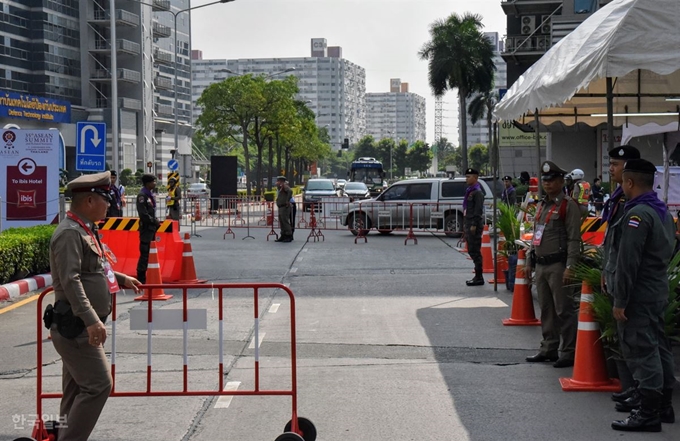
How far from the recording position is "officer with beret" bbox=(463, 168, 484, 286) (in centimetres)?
1519

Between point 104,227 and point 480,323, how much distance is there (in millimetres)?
8280

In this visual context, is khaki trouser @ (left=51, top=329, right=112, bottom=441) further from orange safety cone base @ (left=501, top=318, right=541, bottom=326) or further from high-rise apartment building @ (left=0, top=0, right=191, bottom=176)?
high-rise apartment building @ (left=0, top=0, right=191, bottom=176)

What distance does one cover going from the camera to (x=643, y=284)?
6.57m

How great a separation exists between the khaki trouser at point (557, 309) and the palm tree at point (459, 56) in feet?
196

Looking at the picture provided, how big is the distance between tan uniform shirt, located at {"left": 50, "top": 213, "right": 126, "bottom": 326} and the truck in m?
21.3

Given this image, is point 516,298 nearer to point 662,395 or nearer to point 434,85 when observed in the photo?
point 662,395

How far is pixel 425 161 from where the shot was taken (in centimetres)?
16438

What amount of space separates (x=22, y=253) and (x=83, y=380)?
10197mm

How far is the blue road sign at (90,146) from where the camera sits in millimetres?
19688

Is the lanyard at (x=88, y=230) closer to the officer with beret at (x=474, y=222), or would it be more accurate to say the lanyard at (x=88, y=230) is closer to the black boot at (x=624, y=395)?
the black boot at (x=624, y=395)

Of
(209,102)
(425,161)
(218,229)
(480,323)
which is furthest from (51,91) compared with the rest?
(425,161)

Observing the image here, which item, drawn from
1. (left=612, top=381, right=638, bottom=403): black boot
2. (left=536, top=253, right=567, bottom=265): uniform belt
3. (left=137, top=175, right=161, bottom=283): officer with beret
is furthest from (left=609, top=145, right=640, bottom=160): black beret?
(left=137, top=175, right=161, bottom=283): officer with beret

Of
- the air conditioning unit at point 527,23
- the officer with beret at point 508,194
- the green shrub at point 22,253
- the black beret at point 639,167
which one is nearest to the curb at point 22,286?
the green shrub at point 22,253

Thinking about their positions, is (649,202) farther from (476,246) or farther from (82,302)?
(476,246)
